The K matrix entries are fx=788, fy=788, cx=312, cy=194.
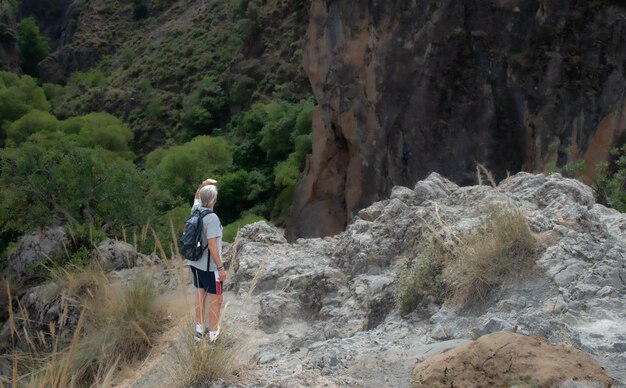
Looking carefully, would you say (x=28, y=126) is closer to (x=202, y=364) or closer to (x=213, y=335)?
(x=213, y=335)

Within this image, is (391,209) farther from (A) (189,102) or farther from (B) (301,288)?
(A) (189,102)

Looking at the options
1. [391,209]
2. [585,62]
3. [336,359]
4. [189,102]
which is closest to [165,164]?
[189,102]

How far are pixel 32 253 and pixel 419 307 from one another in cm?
966

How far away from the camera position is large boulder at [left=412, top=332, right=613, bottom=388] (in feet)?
11.8

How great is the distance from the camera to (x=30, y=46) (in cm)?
6525

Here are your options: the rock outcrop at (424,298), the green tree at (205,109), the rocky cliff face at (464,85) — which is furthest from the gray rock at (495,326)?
the green tree at (205,109)

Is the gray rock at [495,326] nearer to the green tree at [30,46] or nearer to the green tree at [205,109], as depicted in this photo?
the green tree at [205,109]

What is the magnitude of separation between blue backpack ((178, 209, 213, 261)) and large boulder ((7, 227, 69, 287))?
740 centimetres

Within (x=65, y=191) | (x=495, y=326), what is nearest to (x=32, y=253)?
(x=65, y=191)

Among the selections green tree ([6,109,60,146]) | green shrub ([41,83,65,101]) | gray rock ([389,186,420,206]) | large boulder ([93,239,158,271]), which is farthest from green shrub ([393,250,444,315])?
green shrub ([41,83,65,101])

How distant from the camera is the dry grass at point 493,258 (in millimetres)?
4750

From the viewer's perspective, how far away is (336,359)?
172 inches

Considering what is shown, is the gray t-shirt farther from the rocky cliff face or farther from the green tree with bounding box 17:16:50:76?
the green tree with bounding box 17:16:50:76

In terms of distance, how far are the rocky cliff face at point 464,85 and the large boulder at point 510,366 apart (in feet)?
43.7
